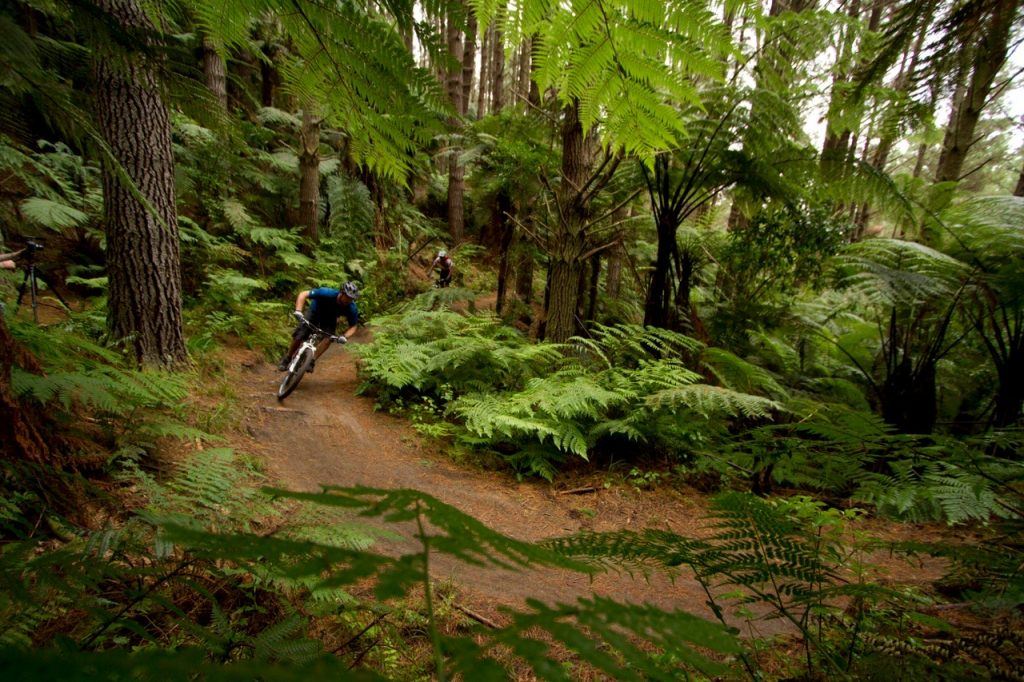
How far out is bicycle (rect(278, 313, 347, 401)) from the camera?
17.8 feet

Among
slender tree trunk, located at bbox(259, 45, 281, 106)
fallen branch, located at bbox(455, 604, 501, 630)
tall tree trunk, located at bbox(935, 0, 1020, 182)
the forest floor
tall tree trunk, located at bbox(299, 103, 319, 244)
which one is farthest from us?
slender tree trunk, located at bbox(259, 45, 281, 106)

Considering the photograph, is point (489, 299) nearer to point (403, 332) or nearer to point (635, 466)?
point (403, 332)

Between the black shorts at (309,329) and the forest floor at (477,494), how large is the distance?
2.71ft

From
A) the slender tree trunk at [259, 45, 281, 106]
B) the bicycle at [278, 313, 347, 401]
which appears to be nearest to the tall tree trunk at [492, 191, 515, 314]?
the bicycle at [278, 313, 347, 401]

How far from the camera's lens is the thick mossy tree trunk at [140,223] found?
377 cm

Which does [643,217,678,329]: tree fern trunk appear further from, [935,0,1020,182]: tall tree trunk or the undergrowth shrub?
[935,0,1020,182]: tall tree trunk

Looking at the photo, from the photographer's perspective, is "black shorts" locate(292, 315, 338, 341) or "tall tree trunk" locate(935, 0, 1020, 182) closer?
"tall tree trunk" locate(935, 0, 1020, 182)

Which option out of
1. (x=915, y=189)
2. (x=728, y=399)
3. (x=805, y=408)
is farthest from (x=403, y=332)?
(x=915, y=189)

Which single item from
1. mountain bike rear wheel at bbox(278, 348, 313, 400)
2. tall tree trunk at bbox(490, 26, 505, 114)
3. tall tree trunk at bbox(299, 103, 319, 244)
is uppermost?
tall tree trunk at bbox(490, 26, 505, 114)

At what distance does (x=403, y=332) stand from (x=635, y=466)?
4110 millimetres

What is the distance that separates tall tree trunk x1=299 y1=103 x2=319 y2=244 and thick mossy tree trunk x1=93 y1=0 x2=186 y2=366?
4794 mm

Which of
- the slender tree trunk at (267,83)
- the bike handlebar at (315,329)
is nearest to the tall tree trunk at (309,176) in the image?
the slender tree trunk at (267,83)

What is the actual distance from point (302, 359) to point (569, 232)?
3866 millimetres

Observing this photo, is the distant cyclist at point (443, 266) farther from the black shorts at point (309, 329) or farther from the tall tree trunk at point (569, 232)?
the tall tree trunk at point (569, 232)
